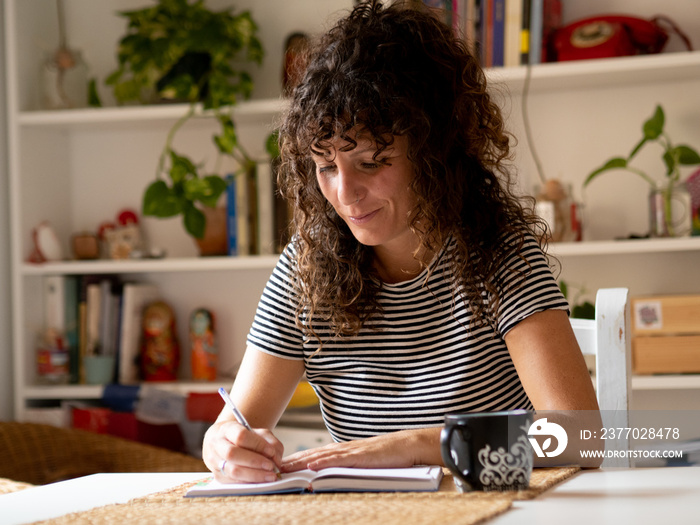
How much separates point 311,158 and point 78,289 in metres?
1.57

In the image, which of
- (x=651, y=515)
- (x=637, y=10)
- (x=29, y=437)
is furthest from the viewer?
(x=637, y=10)

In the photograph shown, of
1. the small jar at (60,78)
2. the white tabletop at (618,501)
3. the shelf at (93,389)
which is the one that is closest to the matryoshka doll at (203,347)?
the shelf at (93,389)

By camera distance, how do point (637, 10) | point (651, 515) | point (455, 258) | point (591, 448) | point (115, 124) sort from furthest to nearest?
point (115, 124), point (637, 10), point (455, 258), point (591, 448), point (651, 515)

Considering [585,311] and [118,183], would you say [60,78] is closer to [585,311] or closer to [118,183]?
[118,183]

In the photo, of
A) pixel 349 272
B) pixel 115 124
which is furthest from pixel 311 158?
pixel 115 124

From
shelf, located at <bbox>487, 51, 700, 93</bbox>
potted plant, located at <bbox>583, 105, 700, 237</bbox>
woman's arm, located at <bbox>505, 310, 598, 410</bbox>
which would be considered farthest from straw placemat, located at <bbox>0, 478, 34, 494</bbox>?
potted plant, located at <bbox>583, 105, 700, 237</bbox>

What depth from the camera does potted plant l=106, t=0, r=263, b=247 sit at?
7.60 feet

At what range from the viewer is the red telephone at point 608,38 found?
7.16 feet

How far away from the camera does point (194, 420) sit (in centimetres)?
235

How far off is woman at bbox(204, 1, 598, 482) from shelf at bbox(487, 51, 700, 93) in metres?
0.93

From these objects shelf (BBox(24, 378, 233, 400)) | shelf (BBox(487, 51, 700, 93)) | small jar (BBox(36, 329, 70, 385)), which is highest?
shelf (BBox(487, 51, 700, 93))

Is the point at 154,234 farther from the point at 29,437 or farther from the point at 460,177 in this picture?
the point at 460,177

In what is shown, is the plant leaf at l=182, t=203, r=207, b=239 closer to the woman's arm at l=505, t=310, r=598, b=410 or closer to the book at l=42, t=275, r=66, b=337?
the book at l=42, t=275, r=66, b=337

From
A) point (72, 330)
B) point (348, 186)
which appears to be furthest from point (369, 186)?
point (72, 330)
